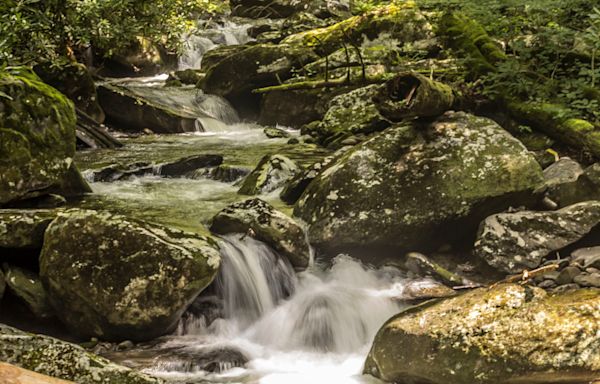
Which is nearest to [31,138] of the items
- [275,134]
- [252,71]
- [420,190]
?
[420,190]

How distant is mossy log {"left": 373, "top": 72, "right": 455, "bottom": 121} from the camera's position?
19.3 feet

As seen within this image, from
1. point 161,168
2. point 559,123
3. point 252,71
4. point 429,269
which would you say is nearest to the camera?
point 429,269

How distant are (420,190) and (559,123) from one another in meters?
2.92

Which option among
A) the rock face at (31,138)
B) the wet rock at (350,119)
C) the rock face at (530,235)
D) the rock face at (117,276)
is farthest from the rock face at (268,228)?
the wet rock at (350,119)

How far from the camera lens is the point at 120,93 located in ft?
42.4

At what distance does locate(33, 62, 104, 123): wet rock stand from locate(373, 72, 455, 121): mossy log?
352 inches

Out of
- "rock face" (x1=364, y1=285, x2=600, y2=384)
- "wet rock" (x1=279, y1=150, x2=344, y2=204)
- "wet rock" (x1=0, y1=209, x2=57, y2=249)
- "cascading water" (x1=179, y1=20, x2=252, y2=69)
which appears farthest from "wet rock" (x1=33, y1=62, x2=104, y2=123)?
"rock face" (x1=364, y1=285, x2=600, y2=384)

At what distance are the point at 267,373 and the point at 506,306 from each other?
209 centimetres

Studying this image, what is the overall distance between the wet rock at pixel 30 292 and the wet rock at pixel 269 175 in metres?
3.32

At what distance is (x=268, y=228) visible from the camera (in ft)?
18.1

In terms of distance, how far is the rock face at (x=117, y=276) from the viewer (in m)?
4.41

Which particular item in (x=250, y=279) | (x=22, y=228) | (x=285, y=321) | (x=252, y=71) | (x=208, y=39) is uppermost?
(x=208, y=39)

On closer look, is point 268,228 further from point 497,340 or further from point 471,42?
point 471,42

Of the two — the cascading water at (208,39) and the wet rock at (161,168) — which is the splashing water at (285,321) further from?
the cascading water at (208,39)
